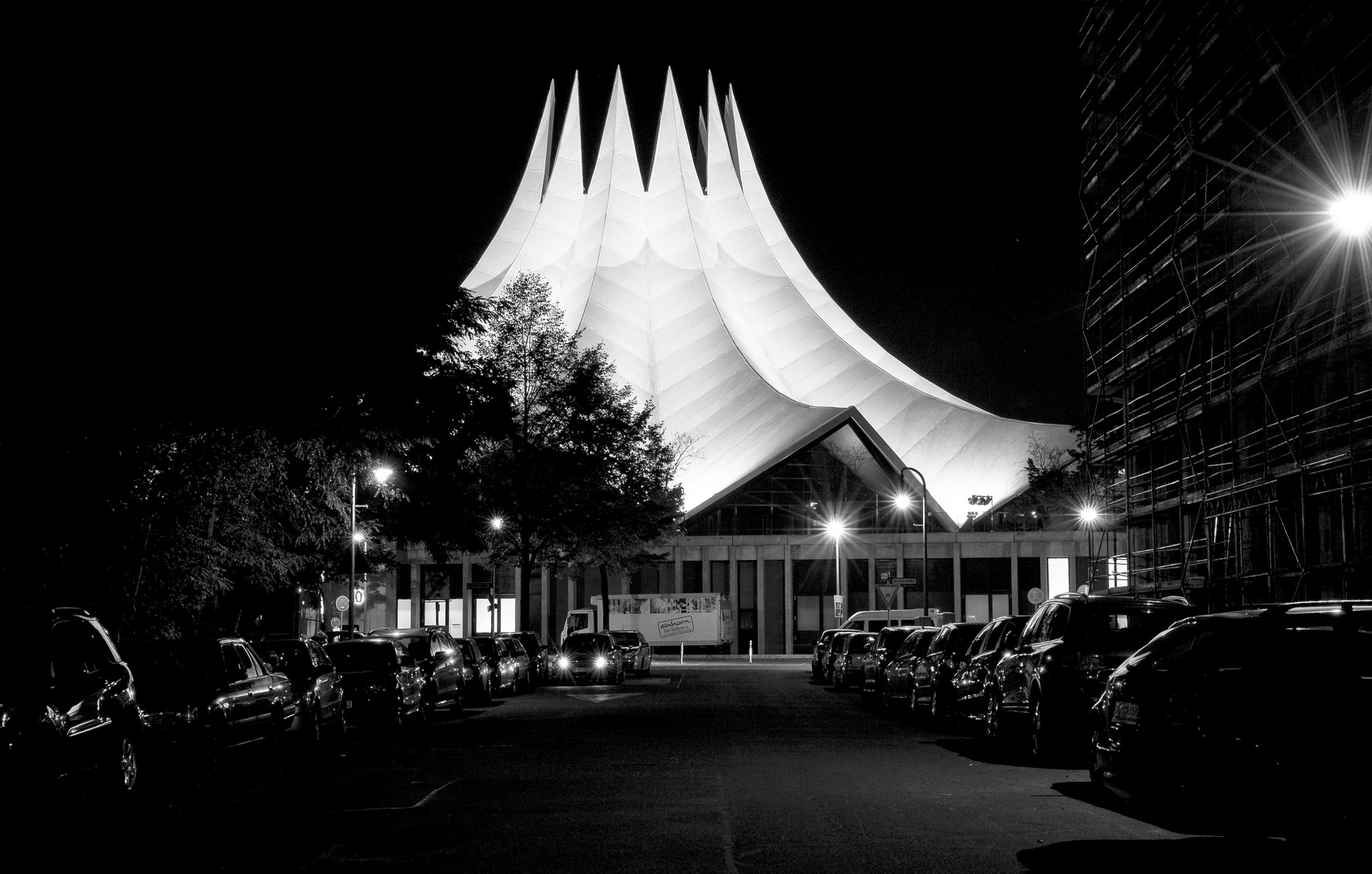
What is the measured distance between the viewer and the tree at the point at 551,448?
137 ft

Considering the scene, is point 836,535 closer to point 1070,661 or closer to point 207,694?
point 1070,661

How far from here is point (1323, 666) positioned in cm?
763

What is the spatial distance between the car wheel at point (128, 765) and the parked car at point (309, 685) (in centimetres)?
436

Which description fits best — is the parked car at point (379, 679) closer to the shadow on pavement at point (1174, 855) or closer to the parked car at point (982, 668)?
the parked car at point (982, 668)

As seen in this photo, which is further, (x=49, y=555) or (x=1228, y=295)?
(x=1228, y=295)

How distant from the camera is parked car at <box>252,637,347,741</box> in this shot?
1608 cm

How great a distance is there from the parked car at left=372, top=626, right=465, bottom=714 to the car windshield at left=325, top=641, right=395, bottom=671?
90 cm

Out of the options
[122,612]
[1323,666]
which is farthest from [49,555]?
[1323,666]

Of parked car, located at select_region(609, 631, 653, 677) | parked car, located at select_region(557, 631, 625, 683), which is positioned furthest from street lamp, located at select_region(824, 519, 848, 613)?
parked car, located at select_region(557, 631, 625, 683)

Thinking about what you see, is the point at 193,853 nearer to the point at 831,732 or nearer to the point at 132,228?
the point at 132,228

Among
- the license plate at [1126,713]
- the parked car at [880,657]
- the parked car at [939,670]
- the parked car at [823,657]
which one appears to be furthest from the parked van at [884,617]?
the license plate at [1126,713]

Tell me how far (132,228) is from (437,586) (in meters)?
40.3

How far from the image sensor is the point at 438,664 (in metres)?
22.4

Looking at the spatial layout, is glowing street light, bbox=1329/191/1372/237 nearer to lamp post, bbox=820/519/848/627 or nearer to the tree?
the tree
